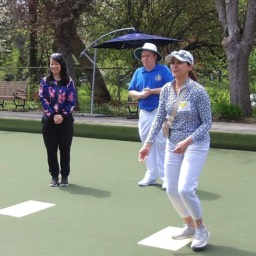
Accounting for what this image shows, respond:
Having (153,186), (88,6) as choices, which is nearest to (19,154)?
(153,186)

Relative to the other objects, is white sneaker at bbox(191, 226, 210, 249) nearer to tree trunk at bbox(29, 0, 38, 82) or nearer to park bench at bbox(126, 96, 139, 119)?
park bench at bbox(126, 96, 139, 119)

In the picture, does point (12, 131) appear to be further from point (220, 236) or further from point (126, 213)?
point (220, 236)

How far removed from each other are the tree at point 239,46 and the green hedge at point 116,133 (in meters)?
3.01

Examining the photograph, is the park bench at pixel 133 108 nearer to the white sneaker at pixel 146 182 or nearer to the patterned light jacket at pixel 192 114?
the white sneaker at pixel 146 182

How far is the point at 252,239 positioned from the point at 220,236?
26 cm

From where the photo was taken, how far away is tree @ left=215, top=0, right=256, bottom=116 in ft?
38.0

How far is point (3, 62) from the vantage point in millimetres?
28562

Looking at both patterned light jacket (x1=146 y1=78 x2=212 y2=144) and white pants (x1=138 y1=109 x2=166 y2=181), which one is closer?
patterned light jacket (x1=146 y1=78 x2=212 y2=144)

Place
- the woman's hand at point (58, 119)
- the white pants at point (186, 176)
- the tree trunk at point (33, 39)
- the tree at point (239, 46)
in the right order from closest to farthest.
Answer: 1. the white pants at point (186, 176)
2. the woman's hand at point (58, 119)
3. the tree at point (239, 46)
4. the tree trunk at point (33, 39)

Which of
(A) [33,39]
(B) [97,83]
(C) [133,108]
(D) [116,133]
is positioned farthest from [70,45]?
(A) [33,39]

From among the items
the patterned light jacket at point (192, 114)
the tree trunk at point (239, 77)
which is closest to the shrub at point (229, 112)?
the tree trunk at point (239, 77)

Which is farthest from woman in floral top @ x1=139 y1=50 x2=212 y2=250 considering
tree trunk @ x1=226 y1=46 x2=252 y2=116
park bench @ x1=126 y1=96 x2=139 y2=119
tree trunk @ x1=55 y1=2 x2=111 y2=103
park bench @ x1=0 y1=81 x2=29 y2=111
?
park bench @ x1=0 y1=81 x2=29 y2=111

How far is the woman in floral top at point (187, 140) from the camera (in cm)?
387

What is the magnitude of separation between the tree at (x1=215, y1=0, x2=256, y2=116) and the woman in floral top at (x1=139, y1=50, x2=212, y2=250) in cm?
791
